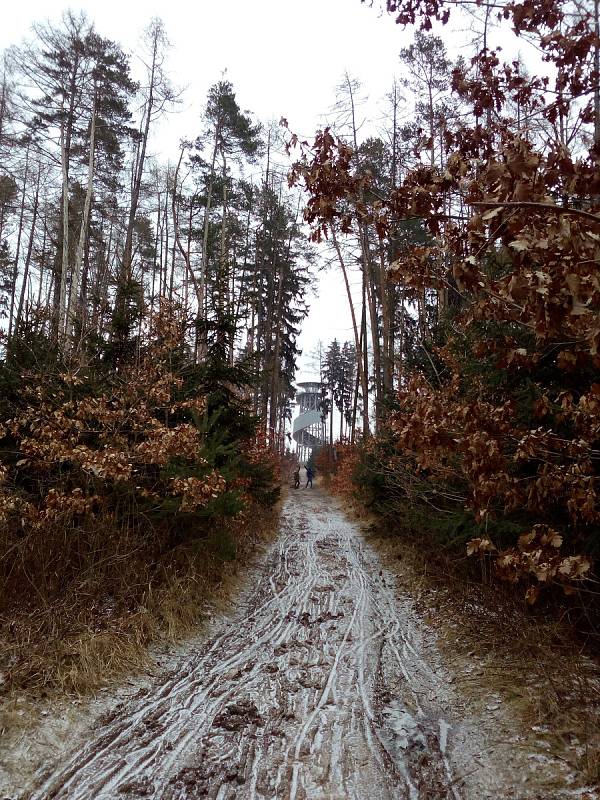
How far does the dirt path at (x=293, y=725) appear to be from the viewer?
2.78m

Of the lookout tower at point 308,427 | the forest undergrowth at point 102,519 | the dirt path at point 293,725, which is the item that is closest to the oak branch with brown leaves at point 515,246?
the dirt path at point 293,725

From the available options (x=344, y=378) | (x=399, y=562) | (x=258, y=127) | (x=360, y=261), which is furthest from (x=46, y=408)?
(x=344, y=378)

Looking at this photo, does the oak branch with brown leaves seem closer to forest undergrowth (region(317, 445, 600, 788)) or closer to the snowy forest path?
forest undergrowth (region(317, 445, 600, 788))

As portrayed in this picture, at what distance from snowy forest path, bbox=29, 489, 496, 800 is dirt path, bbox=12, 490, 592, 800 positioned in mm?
10

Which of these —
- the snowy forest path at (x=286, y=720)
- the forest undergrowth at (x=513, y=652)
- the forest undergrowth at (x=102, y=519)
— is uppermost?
the forest undergrowth at (x=102, y=519)

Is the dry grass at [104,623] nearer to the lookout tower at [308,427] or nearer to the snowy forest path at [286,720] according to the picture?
the snowy forest path at [286,720]

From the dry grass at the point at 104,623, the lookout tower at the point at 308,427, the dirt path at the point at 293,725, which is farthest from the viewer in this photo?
the lookout tower at the point at 308,427

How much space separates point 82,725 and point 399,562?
20.3 ft

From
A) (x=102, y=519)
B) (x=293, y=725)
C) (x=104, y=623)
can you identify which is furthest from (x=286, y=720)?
(x=102, y=519)

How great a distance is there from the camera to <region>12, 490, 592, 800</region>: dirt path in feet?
9.11

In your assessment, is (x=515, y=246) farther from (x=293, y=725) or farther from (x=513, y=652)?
(x=513, y=652)

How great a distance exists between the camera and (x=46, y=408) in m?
5.43

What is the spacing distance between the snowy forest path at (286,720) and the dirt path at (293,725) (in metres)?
0.01

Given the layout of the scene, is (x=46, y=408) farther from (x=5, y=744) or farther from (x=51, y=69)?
(x=51, y=69)
